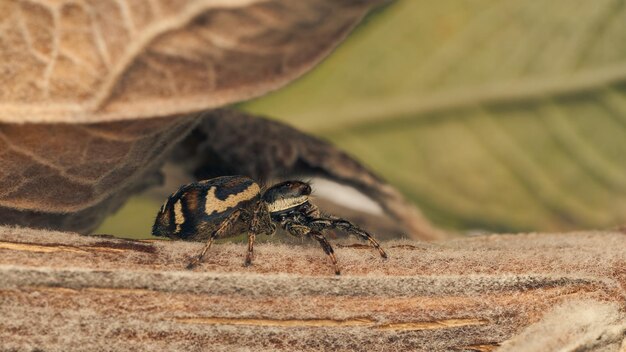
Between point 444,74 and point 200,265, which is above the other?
point 444,74

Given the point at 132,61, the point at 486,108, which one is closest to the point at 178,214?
the point at 132,61

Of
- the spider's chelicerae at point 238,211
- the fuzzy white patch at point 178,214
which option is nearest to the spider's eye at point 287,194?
the spider's chelicerae at point 238,211

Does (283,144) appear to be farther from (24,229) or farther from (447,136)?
(447,136)

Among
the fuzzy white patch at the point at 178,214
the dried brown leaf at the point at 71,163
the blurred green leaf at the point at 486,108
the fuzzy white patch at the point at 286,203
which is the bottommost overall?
the dried brown leaf at the point at 71,163

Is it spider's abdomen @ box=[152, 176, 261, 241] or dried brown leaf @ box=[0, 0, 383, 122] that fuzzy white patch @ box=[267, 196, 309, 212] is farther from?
dried brown leaf @ box=[0, 0, 383, 122]

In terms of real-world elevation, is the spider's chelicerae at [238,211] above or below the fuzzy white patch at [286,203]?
below

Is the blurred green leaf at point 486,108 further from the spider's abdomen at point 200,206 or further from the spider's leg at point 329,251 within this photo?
the spider's leg at point 329,251

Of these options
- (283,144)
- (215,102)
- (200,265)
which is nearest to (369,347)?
(200,265)

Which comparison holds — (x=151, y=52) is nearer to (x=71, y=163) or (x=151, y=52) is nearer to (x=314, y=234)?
(x=71, y=163)
